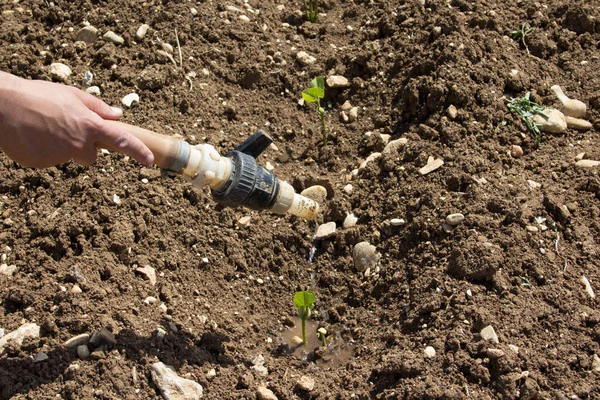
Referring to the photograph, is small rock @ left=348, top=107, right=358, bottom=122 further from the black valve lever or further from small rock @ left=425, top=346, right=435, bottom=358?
small rock @ left=425, top=346, right=435, bottom=358

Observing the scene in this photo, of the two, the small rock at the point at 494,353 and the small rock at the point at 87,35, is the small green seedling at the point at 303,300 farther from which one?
the small rock at the point at 87,35

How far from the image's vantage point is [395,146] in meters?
3.28

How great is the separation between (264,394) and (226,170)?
2.68ft

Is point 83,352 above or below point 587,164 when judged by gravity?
below

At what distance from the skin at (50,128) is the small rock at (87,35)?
1.41 meters

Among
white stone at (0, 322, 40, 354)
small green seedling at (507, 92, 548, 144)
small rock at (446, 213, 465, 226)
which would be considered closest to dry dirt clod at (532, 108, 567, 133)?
small green seedling at (507, 92, 548, 144)

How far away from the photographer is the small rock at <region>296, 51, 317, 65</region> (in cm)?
376

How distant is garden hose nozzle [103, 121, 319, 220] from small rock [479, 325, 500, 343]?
887 millimetres

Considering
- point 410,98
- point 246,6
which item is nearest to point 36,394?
point 410,98

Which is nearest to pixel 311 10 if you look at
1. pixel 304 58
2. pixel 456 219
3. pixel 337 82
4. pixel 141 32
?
pixel 304 58

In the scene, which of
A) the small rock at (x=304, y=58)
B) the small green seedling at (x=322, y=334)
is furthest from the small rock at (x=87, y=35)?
the small green seedling at (x=322, y=334)

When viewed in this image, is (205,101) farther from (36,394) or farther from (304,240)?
(36,394)

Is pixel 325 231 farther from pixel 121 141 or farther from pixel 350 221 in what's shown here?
pixel 121 141

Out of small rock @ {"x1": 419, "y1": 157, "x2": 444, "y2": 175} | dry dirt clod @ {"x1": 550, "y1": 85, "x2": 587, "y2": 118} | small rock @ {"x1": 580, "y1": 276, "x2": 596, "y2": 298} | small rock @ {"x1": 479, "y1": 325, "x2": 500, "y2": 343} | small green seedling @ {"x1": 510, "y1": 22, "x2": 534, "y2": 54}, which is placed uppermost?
small green seedling @ {"x1": 510, "y1": 22, "x2": 534, "y2": 54}
